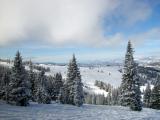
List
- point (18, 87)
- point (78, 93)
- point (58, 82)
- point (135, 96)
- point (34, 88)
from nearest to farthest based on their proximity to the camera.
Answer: point (18, 87)
point (135, 96)
point (78, 93)
point (34, 88)
point (58, 82)

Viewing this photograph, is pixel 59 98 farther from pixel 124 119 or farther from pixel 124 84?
pixel 124 119

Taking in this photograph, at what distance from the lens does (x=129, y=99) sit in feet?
138

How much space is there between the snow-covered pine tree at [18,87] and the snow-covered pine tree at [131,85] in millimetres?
18581

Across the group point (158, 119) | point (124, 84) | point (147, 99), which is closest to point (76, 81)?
point (124, 84)

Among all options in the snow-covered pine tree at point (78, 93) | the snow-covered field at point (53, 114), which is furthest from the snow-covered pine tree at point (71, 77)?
the snow-covered field at point (53, 114)

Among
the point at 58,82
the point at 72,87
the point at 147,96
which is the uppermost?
the point at 58,82

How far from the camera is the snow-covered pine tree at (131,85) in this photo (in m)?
41.2

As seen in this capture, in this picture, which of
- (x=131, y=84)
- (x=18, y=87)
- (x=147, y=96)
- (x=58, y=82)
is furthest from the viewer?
(x=147, y=96)

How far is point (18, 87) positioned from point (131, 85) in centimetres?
2054

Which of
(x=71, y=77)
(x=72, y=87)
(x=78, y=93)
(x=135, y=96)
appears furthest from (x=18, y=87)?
(x=135, y=96)

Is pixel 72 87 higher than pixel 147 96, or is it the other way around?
pixel 72 87

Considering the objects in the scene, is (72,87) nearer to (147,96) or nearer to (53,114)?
(53,114)

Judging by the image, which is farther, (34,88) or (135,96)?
(34,88)

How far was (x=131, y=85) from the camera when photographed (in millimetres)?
42406
